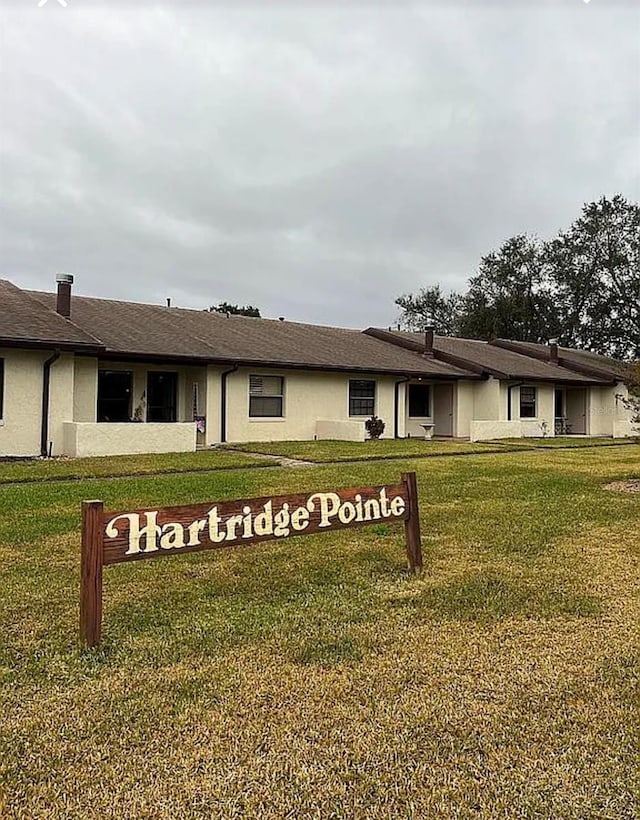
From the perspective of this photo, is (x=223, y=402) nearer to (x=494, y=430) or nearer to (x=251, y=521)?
(x=494, y=430)

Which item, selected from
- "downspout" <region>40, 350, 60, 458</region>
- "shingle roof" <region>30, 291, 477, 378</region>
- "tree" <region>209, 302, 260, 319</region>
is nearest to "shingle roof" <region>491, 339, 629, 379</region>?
"shingle roof" <region>30, 291, 477, 378</region>

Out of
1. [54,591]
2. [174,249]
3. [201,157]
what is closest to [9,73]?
[201,157]

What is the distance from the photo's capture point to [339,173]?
24844 millimetres

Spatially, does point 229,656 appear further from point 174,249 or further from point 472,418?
point 174,249

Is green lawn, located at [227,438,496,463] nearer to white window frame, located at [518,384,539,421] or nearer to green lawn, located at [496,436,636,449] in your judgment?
green lawn, located at [496,436,636,449]

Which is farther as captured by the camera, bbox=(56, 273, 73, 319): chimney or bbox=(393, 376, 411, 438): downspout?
bbox=(393, 376, 411, 438): downspout

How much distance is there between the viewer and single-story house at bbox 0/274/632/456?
14375 millimetres

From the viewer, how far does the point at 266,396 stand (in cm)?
1889

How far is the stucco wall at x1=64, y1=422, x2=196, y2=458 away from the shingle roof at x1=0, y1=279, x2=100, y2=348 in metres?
1.97

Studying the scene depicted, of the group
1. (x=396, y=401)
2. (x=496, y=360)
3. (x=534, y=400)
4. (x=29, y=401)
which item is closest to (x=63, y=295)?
(x=29, y=401)

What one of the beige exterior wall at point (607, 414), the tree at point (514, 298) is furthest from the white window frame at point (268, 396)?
the tree at point (514, 298)

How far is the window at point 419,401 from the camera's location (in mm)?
23641

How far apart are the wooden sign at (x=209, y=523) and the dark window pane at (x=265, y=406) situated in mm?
13545

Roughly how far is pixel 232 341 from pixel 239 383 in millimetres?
2117
